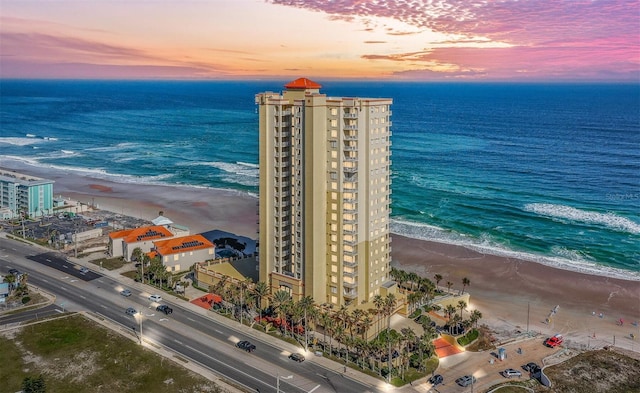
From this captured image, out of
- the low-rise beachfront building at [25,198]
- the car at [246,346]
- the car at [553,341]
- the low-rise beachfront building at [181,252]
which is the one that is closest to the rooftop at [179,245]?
the low-rise beachfront building at [181,252]

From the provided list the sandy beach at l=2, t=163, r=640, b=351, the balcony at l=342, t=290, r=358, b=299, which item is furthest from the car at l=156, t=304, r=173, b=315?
the sandy beach at l=2, t=163, r=640, b=351

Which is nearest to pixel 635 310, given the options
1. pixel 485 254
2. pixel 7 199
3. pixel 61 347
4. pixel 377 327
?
pixel 485 254

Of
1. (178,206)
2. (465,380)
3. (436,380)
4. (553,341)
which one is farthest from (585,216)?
(178,206)

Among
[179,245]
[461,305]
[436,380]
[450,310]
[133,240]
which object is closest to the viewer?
[436,380]

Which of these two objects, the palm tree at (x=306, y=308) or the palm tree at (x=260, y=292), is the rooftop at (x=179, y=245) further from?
the palm tree at (x=306, y=308)

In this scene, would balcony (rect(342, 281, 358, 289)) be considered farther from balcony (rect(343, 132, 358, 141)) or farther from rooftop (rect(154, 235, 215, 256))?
rooftop (rect(154, 235, 215, 256))

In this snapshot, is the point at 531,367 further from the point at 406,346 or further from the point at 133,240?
the point at 133,240
